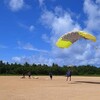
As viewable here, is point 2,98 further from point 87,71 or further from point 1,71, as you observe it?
point 87,71

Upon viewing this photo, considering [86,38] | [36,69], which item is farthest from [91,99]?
[36,69]

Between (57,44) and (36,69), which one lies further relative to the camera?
(36,69)

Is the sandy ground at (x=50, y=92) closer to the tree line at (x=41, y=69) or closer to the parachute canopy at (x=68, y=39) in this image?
the parachute canopy at (x=68, y=39)

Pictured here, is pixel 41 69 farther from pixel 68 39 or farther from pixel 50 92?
pixel 50 92

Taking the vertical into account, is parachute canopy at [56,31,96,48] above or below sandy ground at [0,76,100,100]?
above

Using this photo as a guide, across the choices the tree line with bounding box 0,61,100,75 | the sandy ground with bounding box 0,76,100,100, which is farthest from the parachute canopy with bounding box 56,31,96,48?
the tree line with bounding box 0,61,100,75

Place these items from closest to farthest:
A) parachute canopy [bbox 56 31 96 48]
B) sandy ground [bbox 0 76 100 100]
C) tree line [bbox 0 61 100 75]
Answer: sandy ground [bbox 0 76 100 100] < parachute canopy [bbox 56 31 96 48] < tree line [bbox 0 61 100 75]

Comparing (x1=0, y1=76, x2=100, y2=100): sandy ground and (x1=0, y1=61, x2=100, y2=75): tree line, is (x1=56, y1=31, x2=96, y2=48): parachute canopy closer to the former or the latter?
(x1=0, y1=76, x2=100, y2=100): sandy ground

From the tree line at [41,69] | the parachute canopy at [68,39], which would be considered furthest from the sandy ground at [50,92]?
the tree line at [41,69]

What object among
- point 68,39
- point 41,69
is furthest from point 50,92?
point 41,69

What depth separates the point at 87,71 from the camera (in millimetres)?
134250

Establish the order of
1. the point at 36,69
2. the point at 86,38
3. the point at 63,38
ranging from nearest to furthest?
the point at 86,38 → the point at 63,38 → the point at 36,69

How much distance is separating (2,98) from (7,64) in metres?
117

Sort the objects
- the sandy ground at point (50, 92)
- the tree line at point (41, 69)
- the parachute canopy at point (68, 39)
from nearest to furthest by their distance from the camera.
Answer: the sandy ground at point (50, 92)
the parachute canopy at point (68, 39)
the tree line at point (41, 69)
